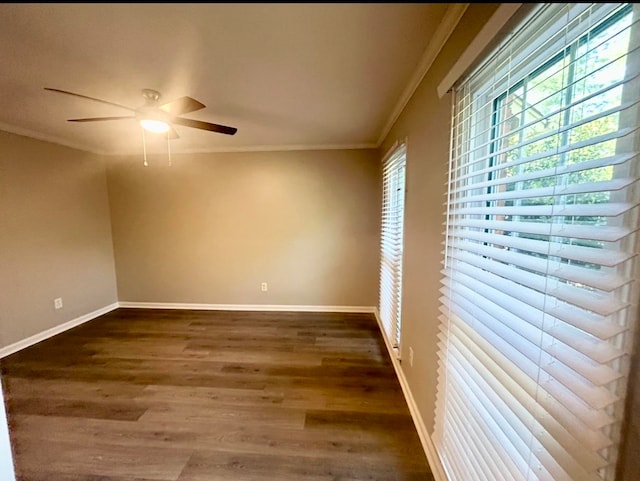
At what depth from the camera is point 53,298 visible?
327cm

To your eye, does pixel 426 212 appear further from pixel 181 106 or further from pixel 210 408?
pixel 210 408

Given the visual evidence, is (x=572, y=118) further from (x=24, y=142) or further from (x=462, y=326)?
(x=24, y=142)

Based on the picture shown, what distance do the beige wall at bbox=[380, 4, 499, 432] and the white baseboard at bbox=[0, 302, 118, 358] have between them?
3.74m

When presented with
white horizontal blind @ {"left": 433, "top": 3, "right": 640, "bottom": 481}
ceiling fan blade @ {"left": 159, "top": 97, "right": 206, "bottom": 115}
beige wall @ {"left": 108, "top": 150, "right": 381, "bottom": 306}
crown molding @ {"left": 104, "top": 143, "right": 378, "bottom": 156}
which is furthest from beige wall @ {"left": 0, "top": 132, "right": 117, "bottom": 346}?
white horizontal blind @ {"left": 433, "top": 3, "right": 640, "bottom": 481}

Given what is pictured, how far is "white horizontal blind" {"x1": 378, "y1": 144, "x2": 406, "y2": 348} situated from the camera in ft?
8.15

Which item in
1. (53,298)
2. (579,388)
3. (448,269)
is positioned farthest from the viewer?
(53,298)

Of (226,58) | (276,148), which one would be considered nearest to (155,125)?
(226,58)

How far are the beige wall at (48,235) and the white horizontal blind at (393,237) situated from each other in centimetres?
370

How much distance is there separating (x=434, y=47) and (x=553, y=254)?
1.23m

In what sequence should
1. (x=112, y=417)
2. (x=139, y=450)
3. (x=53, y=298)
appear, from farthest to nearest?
(x=53, y=298) < (x=112, y=417) < (x=139, y=450)

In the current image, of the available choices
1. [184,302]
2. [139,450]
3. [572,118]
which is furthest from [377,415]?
[184,302]

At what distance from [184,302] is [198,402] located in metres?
2.28

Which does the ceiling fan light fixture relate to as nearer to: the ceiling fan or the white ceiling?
the ceiling fan

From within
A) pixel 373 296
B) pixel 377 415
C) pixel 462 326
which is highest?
pixel 462 326
